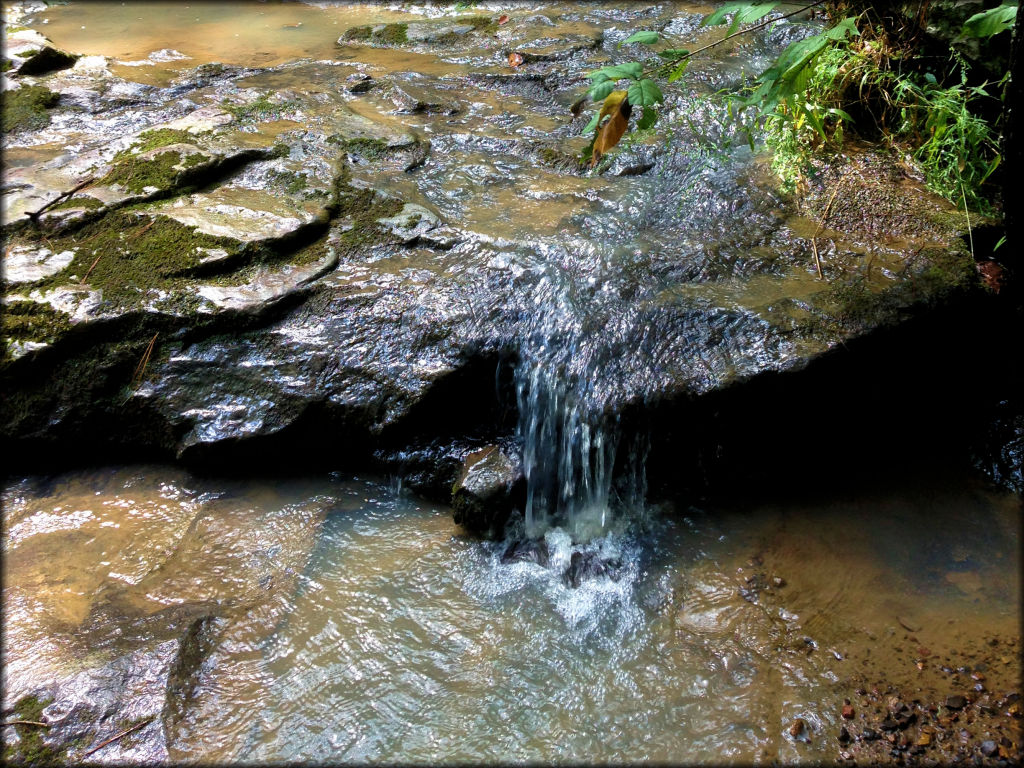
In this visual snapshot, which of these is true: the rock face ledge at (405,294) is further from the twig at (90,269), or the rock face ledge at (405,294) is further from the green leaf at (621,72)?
the green leaf at (621,72)

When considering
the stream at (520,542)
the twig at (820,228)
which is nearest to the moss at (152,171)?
the stream at (520,542)

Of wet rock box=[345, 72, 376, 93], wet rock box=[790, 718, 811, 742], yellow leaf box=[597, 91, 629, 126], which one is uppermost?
yellow leaf box=[597, 91, 629, 126]

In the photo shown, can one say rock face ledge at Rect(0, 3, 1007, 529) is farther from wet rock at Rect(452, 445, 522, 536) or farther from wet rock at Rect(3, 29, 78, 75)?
wet rock at Rect(3, 29, 78, 75)

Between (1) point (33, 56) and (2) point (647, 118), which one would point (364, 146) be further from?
(1) point (33, 56)

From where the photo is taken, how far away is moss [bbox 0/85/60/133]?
505 cm

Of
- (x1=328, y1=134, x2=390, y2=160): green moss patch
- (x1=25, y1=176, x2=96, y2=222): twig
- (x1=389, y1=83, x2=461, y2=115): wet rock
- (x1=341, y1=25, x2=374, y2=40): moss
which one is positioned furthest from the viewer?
(x1=341, y1=25, x2=374, y2=40): moss

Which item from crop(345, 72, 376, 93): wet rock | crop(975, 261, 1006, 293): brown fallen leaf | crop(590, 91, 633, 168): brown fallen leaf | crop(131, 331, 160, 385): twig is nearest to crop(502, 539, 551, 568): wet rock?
crop(590, 91, 633, 168): brown fallen leaf

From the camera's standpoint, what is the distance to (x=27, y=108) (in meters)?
5.23

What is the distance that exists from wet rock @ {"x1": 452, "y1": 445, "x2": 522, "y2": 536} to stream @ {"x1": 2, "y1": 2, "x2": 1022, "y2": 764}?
83 mm

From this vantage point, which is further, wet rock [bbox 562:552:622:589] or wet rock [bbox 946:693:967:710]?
wet rock [bbox 562:552:622:589]

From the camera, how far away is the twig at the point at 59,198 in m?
3.71

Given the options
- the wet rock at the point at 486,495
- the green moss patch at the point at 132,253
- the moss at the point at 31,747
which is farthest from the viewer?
the green moss patch at the point at 132,253

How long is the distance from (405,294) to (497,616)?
1.65m

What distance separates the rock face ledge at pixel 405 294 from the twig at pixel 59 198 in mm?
15
